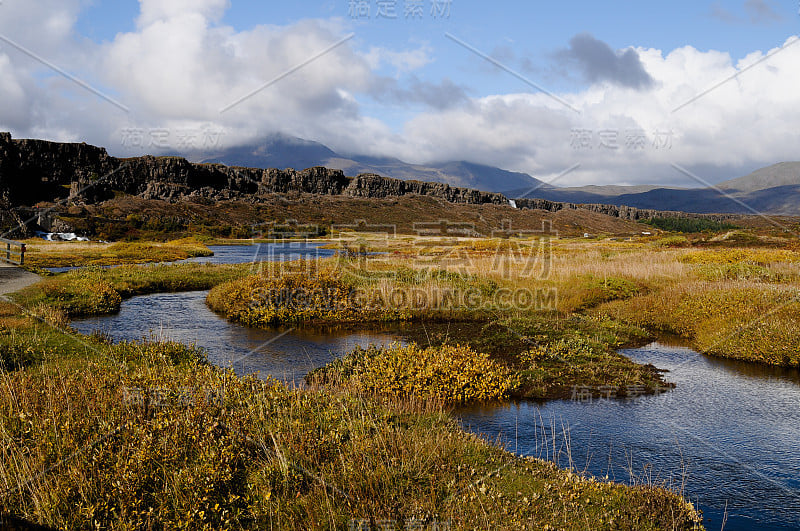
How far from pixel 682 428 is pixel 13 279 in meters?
31.1

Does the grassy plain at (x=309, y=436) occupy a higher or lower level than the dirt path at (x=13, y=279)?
higher

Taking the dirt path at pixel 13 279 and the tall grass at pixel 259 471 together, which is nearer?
the tall grass at pixel 259 471

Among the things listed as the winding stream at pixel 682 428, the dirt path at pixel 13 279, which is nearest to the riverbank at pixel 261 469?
Result: the winding stream at pixel 682 428

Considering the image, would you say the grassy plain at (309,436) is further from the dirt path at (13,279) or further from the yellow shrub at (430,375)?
the dirt path at (13,279)

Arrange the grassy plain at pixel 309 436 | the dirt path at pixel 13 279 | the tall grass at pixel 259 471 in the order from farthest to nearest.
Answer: the dirt path at pixel 13 279, the grassy plain at pixel 309 436, the tall grass at pixel 259 471

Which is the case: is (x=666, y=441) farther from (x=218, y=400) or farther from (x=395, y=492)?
(x=218, y=400)

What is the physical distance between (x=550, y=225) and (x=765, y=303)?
497 feet

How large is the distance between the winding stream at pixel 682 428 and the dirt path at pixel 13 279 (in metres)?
7.94

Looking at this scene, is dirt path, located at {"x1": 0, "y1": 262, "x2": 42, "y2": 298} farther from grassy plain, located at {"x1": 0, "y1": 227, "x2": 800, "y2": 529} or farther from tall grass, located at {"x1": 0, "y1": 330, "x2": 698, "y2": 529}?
tall grass, located at {"x1": 0, "y1": 330, "x2": 698, "y2": 529}

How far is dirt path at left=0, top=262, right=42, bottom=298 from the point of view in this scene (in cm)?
2387

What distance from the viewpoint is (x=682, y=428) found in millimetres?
11188

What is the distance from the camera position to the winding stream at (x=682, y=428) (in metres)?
8.46

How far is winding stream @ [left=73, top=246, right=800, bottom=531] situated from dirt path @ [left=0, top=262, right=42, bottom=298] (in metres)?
7.94

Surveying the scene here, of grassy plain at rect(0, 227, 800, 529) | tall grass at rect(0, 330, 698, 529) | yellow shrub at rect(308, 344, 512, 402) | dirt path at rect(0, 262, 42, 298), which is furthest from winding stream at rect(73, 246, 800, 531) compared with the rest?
dirt path at rect(0, 262, 42, 298)
